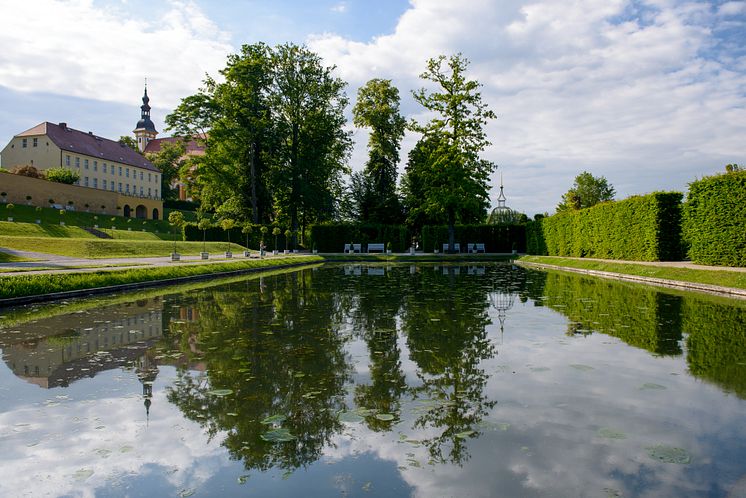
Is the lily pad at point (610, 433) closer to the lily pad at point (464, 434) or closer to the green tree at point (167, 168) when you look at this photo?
the lily pad at point (464, 434)

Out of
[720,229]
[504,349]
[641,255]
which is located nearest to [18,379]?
[504,349]

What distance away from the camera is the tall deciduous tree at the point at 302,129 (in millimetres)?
45875

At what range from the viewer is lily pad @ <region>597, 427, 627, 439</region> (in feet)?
12.2

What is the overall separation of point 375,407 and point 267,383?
137cm

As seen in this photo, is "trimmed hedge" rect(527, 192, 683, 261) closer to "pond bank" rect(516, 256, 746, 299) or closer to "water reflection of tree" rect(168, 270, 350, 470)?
"pond bank" rect(516, 256, 746, 299)

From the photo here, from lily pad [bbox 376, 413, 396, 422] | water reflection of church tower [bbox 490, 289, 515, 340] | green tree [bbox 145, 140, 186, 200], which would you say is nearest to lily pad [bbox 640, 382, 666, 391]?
lily pad [bbox 376, 413, 396, 422]

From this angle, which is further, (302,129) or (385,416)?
(302,129)

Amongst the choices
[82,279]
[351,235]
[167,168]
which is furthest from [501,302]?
[167,168]

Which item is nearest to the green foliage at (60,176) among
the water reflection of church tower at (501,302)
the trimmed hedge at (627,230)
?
the trimmed hedge at (627,230)

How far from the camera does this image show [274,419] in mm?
4105

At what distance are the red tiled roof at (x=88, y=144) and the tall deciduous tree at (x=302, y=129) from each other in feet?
127

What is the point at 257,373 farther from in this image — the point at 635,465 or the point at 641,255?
the point at 641,255

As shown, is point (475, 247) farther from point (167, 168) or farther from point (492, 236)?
point (167, 168)

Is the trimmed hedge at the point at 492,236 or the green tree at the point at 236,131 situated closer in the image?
the green tree at the point at 236,131
